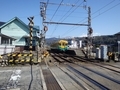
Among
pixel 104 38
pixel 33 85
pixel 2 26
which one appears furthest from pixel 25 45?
pixel 104 38

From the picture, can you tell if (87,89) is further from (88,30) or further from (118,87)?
(88,30)

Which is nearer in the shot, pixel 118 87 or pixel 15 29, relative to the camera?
pixel 118 87

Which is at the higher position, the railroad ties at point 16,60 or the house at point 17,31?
the house at point 17,31

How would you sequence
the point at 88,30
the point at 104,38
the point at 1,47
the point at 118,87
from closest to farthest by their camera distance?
1. the point at 118,87
2. the point at 1,47
3. the point at 88,30
4. the point at 104,38

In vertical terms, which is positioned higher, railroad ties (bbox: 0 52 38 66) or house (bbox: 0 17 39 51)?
house (bbox: 0 17 39 51)

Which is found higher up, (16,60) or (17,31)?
(17,31)

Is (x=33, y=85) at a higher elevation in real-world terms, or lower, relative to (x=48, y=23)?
lower

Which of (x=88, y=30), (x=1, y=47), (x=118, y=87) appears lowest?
(x=118, y=87)

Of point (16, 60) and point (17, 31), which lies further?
point (17, 31)

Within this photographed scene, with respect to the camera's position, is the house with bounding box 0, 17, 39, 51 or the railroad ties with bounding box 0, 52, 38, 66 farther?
A: the house with bounding box 0, 17, 39, 51

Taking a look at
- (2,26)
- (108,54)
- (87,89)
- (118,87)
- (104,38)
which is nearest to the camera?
(87,89)

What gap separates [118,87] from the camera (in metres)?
8.00

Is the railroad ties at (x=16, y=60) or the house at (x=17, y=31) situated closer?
the railroad ties at (x=16, y=60)

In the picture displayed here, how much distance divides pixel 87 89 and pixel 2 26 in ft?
94.1
